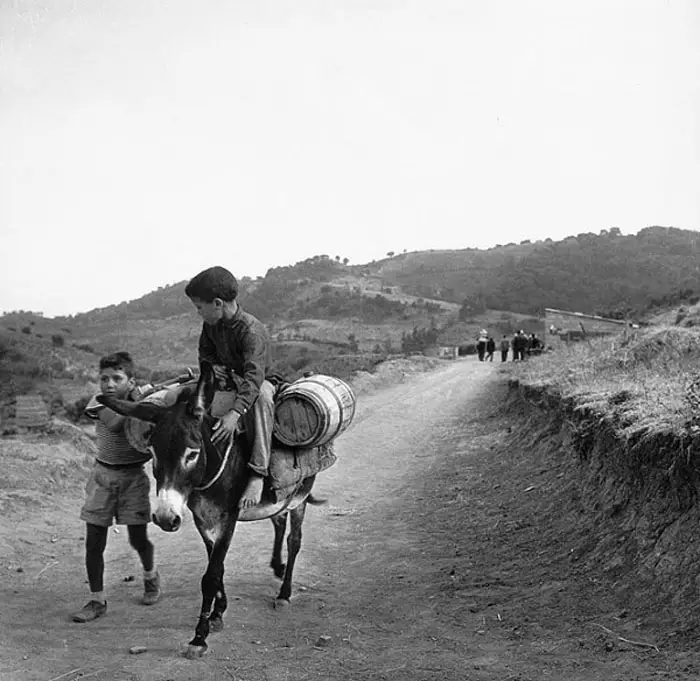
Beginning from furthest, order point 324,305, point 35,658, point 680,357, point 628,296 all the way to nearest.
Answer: point 324,305
point 628,296
point 680,357
point 35,658

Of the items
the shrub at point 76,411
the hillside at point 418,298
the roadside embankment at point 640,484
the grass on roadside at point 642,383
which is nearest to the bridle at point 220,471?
the roadside embankment at point 640,484

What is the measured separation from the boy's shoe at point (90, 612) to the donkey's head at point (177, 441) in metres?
1.50

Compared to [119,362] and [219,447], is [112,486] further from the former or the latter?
[219,447]

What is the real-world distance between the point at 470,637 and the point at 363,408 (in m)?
15.6

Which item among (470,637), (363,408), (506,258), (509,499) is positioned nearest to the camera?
(470,637)

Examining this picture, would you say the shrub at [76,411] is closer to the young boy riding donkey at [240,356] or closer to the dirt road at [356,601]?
the dirt road at [356,601]

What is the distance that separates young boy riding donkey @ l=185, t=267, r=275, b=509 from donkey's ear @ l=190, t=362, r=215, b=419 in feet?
0.95

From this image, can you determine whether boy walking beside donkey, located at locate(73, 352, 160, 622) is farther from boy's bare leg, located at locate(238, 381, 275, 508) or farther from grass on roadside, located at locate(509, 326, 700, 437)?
grass on roadside, located at locate(509, 326, 700, 437)

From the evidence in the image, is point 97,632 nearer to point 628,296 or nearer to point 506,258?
point 628,296

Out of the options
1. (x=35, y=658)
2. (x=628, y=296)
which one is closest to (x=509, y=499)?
(x=35, y=658)

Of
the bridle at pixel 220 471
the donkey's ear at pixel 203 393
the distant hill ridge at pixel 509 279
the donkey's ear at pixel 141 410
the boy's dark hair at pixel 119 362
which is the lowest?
the bridle at pixel 220 471

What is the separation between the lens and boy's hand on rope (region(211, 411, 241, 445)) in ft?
16.1

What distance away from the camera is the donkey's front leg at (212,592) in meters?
4.82

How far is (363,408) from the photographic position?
68.0 ft
